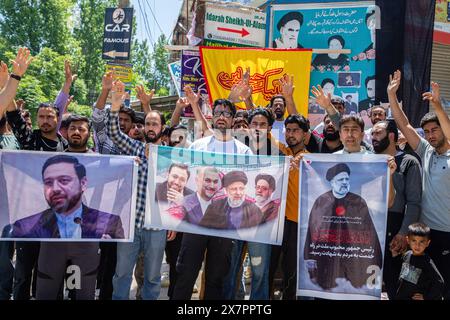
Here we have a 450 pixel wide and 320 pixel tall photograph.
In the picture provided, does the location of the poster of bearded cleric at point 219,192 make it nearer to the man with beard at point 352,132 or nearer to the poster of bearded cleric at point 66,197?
the poster of bearded cleric at point 66,197

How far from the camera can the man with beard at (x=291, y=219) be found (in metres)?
4.40

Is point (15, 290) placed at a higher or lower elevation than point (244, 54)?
lower

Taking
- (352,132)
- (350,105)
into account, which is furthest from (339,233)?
(350,105)

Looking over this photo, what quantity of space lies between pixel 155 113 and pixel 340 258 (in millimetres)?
2255

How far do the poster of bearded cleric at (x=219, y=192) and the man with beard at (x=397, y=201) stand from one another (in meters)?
0.99

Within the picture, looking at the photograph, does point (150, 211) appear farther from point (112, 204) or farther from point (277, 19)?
point (277, 19)

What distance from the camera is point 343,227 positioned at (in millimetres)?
4164

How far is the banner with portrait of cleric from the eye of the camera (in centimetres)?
915

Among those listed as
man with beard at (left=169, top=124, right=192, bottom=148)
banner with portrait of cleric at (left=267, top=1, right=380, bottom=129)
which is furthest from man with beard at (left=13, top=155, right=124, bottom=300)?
banner with portrait of cleric at (left=267, top=1, right=380, bottom=129)

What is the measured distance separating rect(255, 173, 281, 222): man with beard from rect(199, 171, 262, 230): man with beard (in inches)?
2.8

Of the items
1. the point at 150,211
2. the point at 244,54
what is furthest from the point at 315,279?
the point at 244,54

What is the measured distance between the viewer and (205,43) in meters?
8.98

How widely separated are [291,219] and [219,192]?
739 mm

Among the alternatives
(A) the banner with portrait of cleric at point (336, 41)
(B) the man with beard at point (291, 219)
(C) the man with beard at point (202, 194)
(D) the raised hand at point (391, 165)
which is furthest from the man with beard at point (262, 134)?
(A) the banner with portrait of cleric at point (336, 41)
